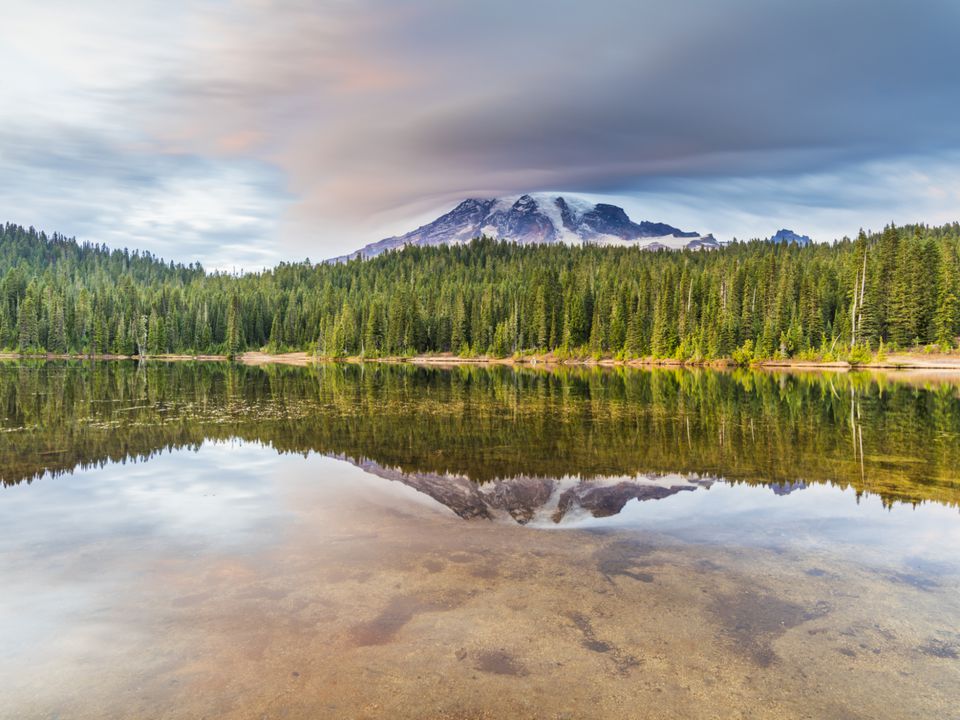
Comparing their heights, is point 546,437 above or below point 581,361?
below

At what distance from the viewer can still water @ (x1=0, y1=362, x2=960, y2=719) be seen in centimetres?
682

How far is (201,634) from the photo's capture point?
26.8 ft

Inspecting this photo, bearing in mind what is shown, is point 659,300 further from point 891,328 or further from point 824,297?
point 891,328

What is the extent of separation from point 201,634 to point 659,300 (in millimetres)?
114787

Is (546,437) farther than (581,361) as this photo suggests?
No

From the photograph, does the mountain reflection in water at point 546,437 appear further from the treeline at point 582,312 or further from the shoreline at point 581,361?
the treeline at point 582,312

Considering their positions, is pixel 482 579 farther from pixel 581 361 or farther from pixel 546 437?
pixel 581 361

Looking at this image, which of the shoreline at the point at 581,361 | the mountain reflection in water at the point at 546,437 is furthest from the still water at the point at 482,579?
the shoreline at the point at 581,361

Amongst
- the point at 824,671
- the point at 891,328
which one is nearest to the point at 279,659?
the point at 824,671

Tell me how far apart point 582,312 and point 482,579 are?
119 metres

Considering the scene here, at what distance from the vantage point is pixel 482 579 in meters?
10.0

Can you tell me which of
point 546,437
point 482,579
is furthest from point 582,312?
point 482,579

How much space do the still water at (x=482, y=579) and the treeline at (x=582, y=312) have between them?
8368cm

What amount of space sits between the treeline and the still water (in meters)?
83.7
